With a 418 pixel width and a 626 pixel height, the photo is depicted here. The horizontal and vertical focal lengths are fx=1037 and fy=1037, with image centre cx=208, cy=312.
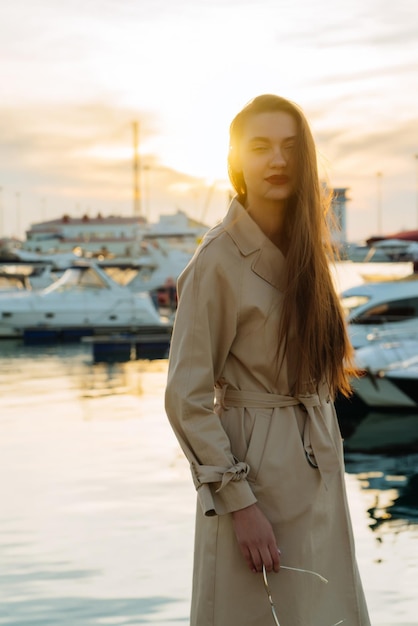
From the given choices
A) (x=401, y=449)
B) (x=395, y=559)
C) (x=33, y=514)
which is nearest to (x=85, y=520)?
(x=33, y=514)

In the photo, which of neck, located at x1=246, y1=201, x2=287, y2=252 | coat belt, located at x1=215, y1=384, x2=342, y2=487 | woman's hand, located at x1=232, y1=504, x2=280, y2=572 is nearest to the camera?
woman's hand, located at x1=232, y1=504, x2=280, y2=572

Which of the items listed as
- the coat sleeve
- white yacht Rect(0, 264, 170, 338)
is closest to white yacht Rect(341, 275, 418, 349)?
white yacht Rect(0, 264, 170, 338)

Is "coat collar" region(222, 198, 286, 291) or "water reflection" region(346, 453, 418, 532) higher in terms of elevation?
"coat collar" region(222, 198, 286, 291)

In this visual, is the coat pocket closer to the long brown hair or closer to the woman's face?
the long brown hair

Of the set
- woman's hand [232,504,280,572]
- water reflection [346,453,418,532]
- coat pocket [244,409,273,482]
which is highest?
coat pocket [244,409,273,482]

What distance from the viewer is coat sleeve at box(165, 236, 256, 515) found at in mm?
2385

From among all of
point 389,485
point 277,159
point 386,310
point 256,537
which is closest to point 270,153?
point 277,159

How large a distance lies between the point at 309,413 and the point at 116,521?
6321mm

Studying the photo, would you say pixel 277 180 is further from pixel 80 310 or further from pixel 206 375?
pixel 80 310

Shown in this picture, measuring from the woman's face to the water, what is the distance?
12.7 ft

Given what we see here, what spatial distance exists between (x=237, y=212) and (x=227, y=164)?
19cm

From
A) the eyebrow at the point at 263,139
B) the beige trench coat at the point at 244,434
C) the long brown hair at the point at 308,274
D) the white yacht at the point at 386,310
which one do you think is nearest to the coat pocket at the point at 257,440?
the beige trench coat at the point at 244,434

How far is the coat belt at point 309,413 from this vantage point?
2500 millimetres

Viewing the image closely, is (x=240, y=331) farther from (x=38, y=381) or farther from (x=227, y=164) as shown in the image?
(x=38, y=381)
